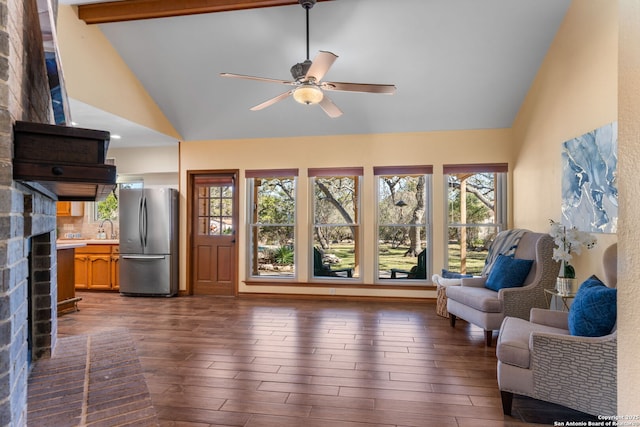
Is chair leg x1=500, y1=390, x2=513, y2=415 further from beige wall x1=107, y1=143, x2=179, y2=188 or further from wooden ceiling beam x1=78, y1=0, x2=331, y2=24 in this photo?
beige wall x1=107, y1=143, x2=179, y2=188

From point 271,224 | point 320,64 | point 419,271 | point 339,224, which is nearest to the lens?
point 320,64

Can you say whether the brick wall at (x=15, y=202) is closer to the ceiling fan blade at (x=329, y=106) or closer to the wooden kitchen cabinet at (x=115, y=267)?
the ceiling fan blade at (x=329, y=106)

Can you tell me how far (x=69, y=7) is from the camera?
3861 millimetres

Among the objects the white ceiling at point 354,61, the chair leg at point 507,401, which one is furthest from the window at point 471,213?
the chair leg at point 507,401

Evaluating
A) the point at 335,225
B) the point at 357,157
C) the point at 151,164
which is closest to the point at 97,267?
the point at 151,164

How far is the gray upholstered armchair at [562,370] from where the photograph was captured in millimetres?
2080

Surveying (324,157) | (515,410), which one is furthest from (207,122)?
(515,410)

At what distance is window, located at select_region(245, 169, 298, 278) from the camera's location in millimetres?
5816

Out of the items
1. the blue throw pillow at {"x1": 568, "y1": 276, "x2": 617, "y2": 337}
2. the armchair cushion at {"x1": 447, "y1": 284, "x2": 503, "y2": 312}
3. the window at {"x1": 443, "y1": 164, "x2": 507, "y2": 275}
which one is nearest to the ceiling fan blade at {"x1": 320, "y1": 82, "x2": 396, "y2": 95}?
the blue throw pillow at {"x1": 568, "y1": 276, "x2": 617, "y2": 337}

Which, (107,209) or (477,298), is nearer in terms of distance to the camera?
(477,298)

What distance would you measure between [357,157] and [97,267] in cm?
451

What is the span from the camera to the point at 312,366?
3.04m

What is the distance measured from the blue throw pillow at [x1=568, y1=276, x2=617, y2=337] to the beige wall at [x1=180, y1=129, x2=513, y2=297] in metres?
3.04

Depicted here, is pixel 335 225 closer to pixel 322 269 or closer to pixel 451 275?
pixel 322 269
